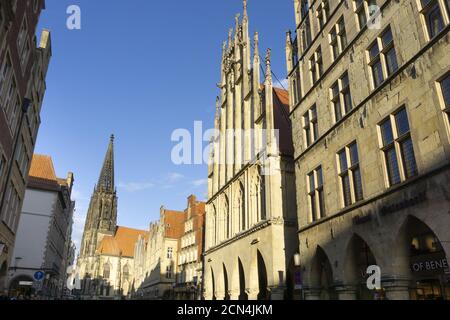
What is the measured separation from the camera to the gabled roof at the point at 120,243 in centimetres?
11188

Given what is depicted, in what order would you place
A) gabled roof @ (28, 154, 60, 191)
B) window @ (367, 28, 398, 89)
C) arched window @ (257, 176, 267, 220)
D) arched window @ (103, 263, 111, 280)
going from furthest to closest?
arched window @ (103, 263, 111, 280) → gabled roof @ (28, 154, 60, 191) → arched window @ (257, 176, 267, 220) → window @ (367, 28, 398, 89)

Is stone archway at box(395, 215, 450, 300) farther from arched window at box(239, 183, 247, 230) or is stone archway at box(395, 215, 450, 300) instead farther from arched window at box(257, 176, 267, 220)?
arched window at box(239, 183, 247, 230)

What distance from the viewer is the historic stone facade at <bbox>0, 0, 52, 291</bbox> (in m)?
16.0

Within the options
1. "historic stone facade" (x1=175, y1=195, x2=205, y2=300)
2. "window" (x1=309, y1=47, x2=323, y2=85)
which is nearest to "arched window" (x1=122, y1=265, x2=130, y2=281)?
"historic stone facade" (x1=175, y1=195, x2=205, y2=300)

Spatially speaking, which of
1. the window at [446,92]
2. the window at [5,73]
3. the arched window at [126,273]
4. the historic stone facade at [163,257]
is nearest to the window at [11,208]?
the window at [5,73]

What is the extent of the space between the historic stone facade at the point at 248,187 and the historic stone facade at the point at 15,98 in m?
14.7

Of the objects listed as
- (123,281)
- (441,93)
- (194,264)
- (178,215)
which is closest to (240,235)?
(441,93)

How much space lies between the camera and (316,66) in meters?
19.1

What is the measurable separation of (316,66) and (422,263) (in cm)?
1124

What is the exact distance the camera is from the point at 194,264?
4666 centimetres

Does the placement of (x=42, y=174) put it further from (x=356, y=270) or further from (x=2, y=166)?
(x=356, y=270)

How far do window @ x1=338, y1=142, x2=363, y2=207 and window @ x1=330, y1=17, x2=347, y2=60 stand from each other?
16.3 feet

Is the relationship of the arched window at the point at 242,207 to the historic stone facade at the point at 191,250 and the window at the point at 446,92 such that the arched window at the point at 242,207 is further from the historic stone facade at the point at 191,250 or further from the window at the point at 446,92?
the window at the point at 446,92
